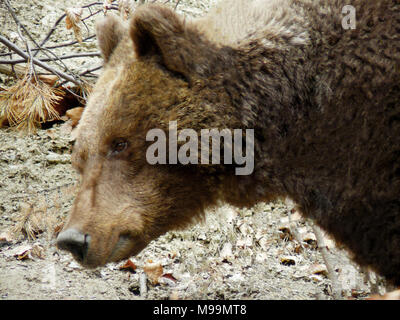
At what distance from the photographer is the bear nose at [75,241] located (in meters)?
2.31

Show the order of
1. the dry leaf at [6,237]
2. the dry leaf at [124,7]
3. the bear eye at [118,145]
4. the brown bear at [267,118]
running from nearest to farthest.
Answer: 1. the brown bear at [267,118]
2. the bear eye at [118,145]
3. the dry leaf at [124,7]
4. the dry leaf at [6,237]

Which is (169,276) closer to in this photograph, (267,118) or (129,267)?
(129,267)

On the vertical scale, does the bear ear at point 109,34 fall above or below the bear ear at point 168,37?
above

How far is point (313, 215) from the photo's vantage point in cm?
254

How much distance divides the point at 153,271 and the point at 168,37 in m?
2.15

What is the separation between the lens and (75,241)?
2.31 m

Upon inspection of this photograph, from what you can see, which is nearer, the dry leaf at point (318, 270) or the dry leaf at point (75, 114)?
the dry leaf at point (318, 270)

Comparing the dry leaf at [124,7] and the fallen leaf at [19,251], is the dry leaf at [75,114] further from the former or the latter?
the fallen leaf at [19,251]

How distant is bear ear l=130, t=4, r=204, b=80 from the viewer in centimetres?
233

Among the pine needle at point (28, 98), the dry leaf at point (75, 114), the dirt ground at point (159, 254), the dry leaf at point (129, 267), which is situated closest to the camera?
the dirt ground at point (159, 254)

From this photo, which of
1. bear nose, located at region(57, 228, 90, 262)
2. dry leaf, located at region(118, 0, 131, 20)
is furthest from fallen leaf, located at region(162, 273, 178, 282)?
dry leaf, located at region(118, 0, 131, 20)

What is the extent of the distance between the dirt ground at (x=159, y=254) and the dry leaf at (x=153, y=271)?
3 centimetres

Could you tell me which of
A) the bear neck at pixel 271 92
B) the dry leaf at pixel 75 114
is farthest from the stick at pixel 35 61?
the bear neck at pixel 271 92
